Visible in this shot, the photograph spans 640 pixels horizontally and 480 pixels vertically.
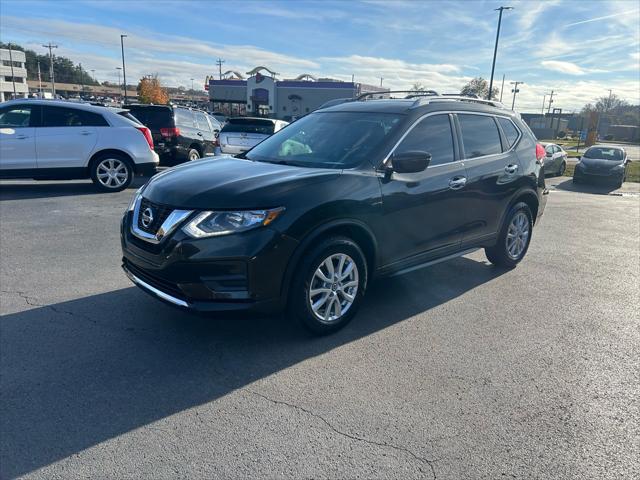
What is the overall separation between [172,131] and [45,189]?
3735 mm

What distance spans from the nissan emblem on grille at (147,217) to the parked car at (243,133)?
8.45 metres

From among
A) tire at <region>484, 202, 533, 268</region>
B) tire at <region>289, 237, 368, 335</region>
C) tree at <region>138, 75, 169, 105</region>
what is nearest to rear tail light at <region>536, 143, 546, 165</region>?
tire at <region>484, 202, 533, 268</region>

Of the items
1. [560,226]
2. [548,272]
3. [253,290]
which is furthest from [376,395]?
[560,226]

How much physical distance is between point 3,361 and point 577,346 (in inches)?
174

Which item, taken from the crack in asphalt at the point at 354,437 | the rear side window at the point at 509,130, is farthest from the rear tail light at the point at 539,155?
the crack in asphalt at the point at 354,437

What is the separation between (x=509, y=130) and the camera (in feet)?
18.6

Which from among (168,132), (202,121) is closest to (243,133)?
(168,132)

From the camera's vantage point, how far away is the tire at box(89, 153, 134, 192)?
971cm

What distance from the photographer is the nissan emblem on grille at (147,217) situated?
3.59 meters

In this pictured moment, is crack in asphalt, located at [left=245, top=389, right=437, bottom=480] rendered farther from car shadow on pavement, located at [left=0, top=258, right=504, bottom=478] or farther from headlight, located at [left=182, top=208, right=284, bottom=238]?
headlight, located at [left=182, top=208, right=284, bottom=238]

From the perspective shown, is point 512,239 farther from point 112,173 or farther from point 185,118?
point 185,118

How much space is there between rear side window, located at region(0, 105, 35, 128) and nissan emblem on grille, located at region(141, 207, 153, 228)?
714cm

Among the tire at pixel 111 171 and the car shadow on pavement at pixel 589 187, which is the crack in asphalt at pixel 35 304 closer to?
the tire at pixel 111 171

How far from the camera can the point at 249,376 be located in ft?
10.9
